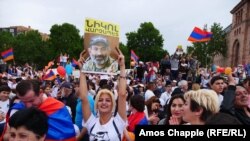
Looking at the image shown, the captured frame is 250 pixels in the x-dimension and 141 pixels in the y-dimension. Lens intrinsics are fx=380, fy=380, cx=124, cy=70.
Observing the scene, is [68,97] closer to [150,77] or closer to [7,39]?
[150,77]

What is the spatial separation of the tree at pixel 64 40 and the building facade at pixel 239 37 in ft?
99.0

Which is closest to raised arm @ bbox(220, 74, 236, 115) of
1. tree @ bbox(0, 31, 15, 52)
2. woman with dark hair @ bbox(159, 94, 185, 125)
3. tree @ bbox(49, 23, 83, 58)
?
woman with dark hair @ bbox(159, 94, 185, 125)

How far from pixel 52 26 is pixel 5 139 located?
260 ft

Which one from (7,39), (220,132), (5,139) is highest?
(7,39)

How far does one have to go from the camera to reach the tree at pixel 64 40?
260 feet

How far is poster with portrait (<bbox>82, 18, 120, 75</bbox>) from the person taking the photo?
588 cm

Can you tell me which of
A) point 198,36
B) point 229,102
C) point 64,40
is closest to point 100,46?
point 229,102

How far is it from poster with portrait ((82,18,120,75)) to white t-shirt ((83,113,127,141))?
1033 mm

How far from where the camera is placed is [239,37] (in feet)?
216

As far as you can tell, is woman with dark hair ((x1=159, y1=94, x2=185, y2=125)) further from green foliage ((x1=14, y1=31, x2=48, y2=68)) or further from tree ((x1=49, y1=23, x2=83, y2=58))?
green foliage ((x1=14, y1=31, x2=48, y2=68))

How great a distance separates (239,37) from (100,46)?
208ft

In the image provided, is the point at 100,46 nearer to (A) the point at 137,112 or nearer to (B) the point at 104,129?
(A) the point at 137,112

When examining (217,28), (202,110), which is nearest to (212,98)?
(202,110)

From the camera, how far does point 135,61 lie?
26.1 m
